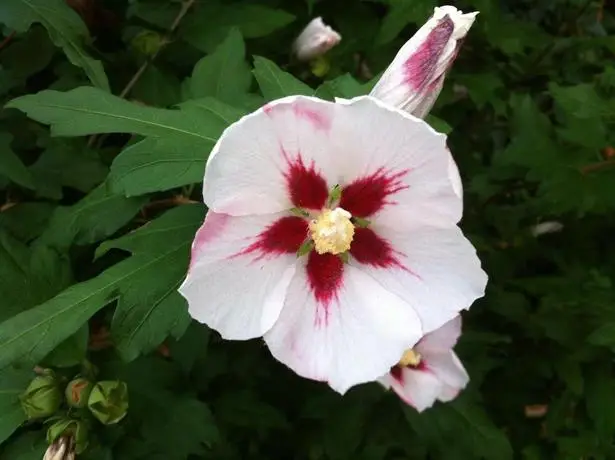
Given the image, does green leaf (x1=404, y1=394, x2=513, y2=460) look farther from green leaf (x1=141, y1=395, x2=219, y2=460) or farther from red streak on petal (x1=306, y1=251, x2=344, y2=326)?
red streak on petal (x1=306, y1=251, x2=344, y2=326)

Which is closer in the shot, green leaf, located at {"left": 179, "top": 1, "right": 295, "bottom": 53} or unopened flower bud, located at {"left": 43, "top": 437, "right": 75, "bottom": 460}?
unopened flower bud, located at {"left": 43, "top": 437, "right": 75, "bottom": 460}

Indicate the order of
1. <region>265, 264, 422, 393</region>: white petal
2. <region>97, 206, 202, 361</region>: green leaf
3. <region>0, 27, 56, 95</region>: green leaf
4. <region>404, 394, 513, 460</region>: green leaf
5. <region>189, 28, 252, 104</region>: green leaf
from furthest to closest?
<region>404, 394, 513, 460</region>: green leaf
<region>0, 27, 56, 95</region>: green leaf
<region>189, 28, 252, 104</region>: green leaf
<region>97, 206, 202, 361</region>: green leaf
<region>265, 264, 422, 393</region>: white petal

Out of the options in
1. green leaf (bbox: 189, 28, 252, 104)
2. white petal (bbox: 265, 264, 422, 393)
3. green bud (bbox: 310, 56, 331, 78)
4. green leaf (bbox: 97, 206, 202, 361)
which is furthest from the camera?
green bud (bbox: 310, 56, 331, 78)

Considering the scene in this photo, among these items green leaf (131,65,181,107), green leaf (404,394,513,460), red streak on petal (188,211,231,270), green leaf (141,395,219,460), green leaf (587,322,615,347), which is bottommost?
green leaf (404,394,513,460)

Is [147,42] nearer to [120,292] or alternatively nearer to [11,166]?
[11,166]

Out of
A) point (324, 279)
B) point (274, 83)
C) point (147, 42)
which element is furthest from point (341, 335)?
point (147, 42)

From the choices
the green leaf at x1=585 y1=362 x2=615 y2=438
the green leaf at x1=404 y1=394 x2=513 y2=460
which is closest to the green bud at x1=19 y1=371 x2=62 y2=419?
the green leaf at x1=404 y1=394 x2=513 y2=460
